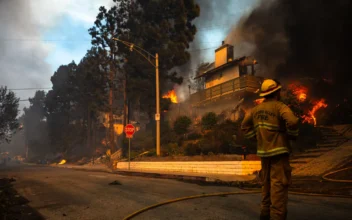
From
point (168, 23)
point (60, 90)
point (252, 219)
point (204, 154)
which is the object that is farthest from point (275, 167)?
point (60, 90)

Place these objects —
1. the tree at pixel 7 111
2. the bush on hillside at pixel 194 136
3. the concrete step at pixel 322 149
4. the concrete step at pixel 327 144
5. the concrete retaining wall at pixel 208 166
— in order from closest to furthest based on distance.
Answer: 1. the concrete retaining wall at pixel 208 166
2. the concrete step at pixel 322 149
3. the concrete step at pixel 327 144
4. the bush on hillside at pixel 194 136
5. the tree at pixel 7 111

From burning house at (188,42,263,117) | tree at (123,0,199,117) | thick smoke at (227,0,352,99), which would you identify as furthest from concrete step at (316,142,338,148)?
tree at (123,0,199,117)

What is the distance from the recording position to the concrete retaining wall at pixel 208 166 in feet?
36.1

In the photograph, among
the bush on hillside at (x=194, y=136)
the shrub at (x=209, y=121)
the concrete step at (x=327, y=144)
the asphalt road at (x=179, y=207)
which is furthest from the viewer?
the bush on hillside at (x=194, y=136)

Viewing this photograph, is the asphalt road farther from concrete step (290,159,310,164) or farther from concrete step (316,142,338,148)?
concrete step (316,142,338,148)

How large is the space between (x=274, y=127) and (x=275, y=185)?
70 centimetres

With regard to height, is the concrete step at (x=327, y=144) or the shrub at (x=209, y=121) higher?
the shrub at (x=209, y=121)

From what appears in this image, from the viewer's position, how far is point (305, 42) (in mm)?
29688

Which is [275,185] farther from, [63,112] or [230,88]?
[63,112]

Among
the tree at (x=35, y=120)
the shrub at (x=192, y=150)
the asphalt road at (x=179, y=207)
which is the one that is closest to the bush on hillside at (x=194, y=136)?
the shrub at (x=192, y=150)

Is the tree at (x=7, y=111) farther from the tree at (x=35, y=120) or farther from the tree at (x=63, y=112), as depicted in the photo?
the tree at (x=35, y=120)

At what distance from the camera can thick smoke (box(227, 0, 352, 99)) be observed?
2608cm

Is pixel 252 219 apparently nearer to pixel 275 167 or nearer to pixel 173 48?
pixel 275 167

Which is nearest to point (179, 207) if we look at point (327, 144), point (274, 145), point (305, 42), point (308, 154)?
point (274, 145)
